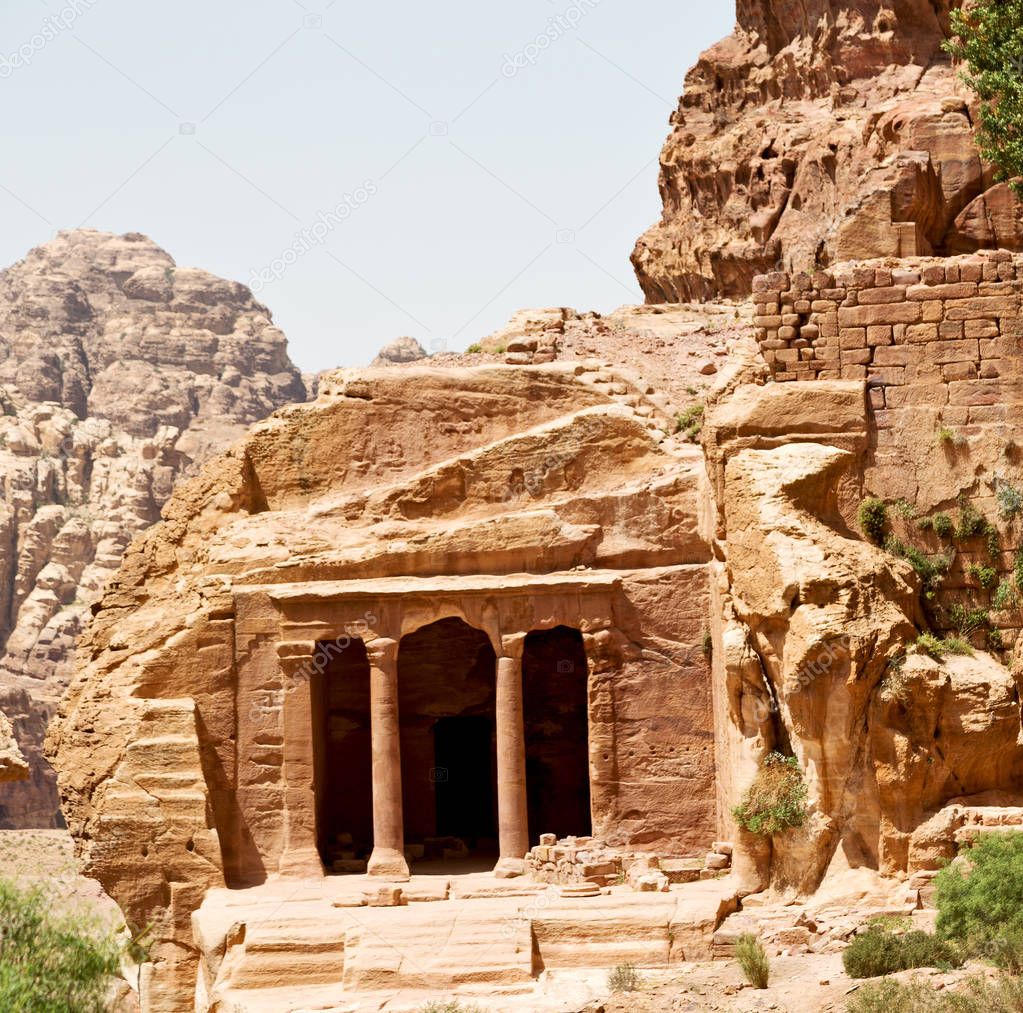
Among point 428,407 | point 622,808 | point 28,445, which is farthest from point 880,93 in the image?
point 28,445

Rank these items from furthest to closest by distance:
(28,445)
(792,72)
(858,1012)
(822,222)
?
(28,445) < (792,72) < (822,222) < (858,1012)

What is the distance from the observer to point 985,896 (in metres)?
26.0

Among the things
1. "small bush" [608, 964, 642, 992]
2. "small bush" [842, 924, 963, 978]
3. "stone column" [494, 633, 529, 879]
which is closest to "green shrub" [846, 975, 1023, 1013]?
"small bush" [842, 924, 963, 978]

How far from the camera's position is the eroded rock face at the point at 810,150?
4175cm

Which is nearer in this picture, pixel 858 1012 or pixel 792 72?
pixel 858 1012

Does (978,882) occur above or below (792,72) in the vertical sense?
below

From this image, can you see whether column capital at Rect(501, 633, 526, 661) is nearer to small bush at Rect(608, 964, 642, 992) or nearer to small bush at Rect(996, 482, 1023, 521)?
small bush at Rect(608, 964, 642, 992)

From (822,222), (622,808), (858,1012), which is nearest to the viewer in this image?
(858,1012)

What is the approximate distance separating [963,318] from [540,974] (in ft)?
38.3

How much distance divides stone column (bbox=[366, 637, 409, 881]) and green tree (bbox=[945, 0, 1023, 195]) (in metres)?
13.1

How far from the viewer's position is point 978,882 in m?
26.4

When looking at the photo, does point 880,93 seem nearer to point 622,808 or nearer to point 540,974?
point 622,808

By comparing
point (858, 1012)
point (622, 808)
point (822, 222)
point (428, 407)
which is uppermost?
point (822, 222)

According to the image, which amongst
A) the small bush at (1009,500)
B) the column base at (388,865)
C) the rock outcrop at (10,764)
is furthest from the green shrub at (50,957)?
the small bush at (1009,500)
